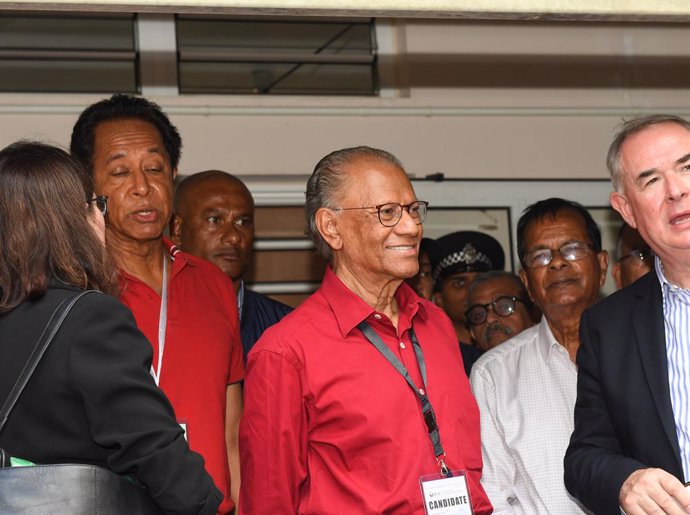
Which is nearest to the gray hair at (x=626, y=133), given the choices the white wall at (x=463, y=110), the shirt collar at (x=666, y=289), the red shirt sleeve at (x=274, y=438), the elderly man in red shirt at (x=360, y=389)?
the shirt collar at (x=666, y=289)

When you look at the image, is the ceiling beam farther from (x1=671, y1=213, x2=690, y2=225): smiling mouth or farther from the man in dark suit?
(x1=671, y1=213, x2=690, y2=225): smiling mouth

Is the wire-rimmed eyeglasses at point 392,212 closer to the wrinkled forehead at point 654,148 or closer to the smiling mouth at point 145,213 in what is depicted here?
the wrinkled forehead at point 654,148

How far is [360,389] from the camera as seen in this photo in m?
3.32

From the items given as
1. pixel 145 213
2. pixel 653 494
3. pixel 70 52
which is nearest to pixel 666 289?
pixel 653 494

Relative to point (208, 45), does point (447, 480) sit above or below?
below

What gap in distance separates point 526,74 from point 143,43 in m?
2.31

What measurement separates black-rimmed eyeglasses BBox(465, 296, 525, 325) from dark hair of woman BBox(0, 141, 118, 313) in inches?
113

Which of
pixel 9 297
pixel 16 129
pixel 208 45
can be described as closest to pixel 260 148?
pixel 208 45

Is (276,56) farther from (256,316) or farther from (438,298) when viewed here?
(256,316)

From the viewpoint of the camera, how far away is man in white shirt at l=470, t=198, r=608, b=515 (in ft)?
13.3

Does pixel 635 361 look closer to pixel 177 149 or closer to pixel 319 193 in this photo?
pixel 319 193

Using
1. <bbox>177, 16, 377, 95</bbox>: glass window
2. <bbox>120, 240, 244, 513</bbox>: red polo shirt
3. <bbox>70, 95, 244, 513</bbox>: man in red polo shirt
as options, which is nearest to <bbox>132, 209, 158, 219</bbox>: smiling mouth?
<bbox>70, 95, 244, 513</bbox>: man in red polo shirt

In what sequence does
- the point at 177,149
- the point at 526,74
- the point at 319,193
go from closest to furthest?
the point at 319,193 < the point at 177,149 < the point at 526,74

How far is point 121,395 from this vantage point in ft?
8.04
